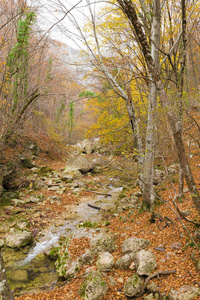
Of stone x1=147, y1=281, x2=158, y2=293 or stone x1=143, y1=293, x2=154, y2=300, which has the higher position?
stone x1=147, y1=281, x2=158, y2=293

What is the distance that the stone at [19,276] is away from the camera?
4458 millimetres

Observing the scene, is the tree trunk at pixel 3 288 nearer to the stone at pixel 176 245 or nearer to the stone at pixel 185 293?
the stone at pixel 185 293

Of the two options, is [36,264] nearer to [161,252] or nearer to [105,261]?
[105,261]

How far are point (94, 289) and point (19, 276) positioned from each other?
7.61 ft

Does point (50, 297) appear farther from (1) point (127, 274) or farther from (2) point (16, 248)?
(2) point (16, 248)

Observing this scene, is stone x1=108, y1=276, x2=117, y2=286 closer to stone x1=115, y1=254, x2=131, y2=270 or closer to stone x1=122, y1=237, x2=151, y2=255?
stone x1=115, y1=254, x2=131, y2=270

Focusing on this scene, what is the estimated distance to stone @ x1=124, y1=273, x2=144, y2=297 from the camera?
3.14 m

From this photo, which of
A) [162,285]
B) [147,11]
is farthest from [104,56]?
[162,285]

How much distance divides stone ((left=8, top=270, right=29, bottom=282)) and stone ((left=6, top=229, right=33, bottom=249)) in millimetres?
991

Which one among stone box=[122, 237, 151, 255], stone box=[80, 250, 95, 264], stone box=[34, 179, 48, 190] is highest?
stone box=[122, 237, 151, 255]

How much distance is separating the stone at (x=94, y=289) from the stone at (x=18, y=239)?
9.87 feet

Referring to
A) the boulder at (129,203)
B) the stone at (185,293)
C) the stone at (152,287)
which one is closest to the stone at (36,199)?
the boulder at (129,203)

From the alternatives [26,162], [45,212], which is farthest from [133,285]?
[26,162]

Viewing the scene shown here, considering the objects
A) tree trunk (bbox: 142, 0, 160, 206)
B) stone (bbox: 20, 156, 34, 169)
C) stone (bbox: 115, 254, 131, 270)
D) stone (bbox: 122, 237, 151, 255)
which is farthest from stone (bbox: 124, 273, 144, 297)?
stone (bbox: 20, 156, 34, 169)
